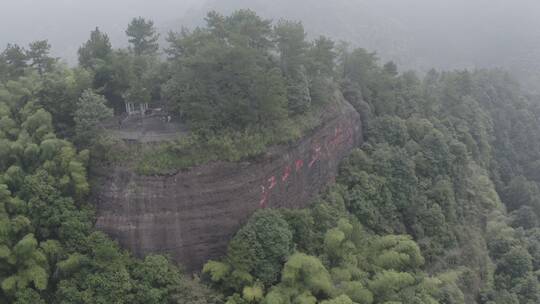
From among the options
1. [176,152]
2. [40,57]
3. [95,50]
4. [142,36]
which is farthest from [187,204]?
[142,36]

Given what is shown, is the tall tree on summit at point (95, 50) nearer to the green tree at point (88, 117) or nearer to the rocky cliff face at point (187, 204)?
the green tree at point (88, 117)

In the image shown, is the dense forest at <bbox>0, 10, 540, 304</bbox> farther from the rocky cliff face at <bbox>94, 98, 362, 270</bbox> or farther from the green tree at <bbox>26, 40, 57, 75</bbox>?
the rocky cliff face at <bbox>94, 98, 362, 270</bbox>

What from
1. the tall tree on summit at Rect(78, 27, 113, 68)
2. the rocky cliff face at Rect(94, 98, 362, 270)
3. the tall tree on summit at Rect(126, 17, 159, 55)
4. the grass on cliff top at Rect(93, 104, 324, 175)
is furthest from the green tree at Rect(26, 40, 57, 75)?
the rocky cliff face at Rect(94, 98, 362, 270)

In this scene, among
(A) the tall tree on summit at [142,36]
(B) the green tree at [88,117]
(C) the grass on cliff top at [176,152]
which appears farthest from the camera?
(A) the tall tree on summit at [142,36]

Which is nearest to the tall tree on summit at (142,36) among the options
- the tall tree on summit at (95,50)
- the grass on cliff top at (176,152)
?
the tall tree on summit at (95,50)

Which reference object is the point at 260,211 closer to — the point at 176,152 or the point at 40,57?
the point at 176,152

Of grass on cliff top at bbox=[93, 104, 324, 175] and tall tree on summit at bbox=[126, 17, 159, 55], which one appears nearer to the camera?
grass on cliff top at bbox=[93, 104, 324, 175]

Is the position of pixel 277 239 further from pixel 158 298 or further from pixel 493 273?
pixel 493 273

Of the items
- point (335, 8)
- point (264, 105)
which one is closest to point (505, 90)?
point (264, 105)
